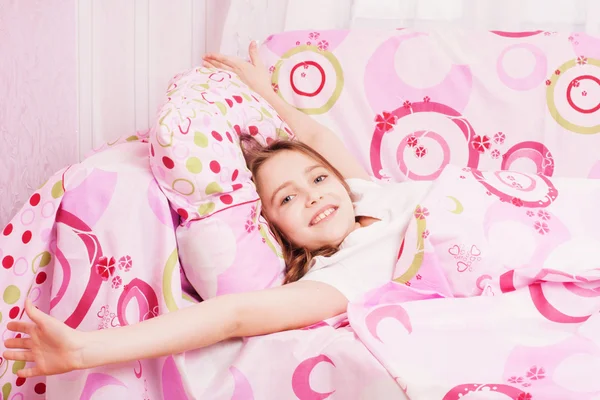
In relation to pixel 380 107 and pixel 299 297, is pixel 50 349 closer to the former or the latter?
pixel 299 297

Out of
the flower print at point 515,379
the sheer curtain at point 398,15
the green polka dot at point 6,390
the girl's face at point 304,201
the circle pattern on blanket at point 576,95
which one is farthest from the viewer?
the sheer curtain at point 398,15

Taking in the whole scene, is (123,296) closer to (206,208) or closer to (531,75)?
(206,208)

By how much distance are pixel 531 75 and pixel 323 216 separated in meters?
0.63

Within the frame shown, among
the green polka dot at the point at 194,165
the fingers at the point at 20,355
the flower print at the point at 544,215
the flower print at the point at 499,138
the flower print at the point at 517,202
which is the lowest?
the fingers at the point at 20,355

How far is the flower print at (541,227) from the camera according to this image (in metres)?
1.10

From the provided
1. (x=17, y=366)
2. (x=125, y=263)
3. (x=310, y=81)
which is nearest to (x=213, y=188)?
(x=125, y=263)

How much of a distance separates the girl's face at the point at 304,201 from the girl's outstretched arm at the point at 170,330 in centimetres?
17

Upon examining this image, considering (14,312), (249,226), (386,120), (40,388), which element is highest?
(386,120)

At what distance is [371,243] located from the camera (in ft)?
3.81

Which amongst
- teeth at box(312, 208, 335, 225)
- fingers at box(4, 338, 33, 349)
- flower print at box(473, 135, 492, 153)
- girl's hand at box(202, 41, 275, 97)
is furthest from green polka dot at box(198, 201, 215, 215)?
flower print at box(473, 135, 492, 153)

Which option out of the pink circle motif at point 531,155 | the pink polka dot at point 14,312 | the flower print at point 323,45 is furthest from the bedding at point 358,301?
the flower print at point 323,45

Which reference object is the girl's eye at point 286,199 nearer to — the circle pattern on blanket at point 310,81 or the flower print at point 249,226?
the flower print at point 249,226

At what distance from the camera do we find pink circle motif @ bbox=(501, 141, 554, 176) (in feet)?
4.66

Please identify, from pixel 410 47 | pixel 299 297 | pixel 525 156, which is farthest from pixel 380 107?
pixel 299 297
